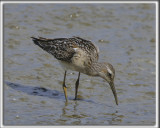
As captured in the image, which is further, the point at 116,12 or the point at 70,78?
the point at 116,12

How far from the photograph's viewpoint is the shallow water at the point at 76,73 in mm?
8016

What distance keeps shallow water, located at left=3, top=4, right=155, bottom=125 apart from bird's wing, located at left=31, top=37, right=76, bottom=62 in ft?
2.45

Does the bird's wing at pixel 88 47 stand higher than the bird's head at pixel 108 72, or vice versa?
the bird's wing at pixel 88 47

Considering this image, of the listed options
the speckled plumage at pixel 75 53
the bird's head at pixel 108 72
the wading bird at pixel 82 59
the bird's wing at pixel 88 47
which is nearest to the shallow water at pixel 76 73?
the bird's head at pixel 108 72

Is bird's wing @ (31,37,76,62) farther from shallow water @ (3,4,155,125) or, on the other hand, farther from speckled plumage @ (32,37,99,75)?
shallow water @ (3,4,155,125)

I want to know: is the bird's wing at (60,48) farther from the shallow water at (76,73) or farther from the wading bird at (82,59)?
the shallow water at (76,73)

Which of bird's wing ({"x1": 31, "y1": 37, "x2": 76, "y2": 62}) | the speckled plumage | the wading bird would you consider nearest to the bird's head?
the wading bird

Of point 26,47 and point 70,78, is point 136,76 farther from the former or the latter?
point 26,47

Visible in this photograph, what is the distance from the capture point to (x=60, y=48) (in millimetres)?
8992

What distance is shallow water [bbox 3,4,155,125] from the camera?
26.3 ft

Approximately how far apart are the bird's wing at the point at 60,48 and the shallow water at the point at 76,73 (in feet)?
2.45

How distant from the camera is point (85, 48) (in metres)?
8.83

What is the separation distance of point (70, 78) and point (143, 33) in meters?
3.68

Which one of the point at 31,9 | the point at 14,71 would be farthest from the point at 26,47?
the point at 31,9
